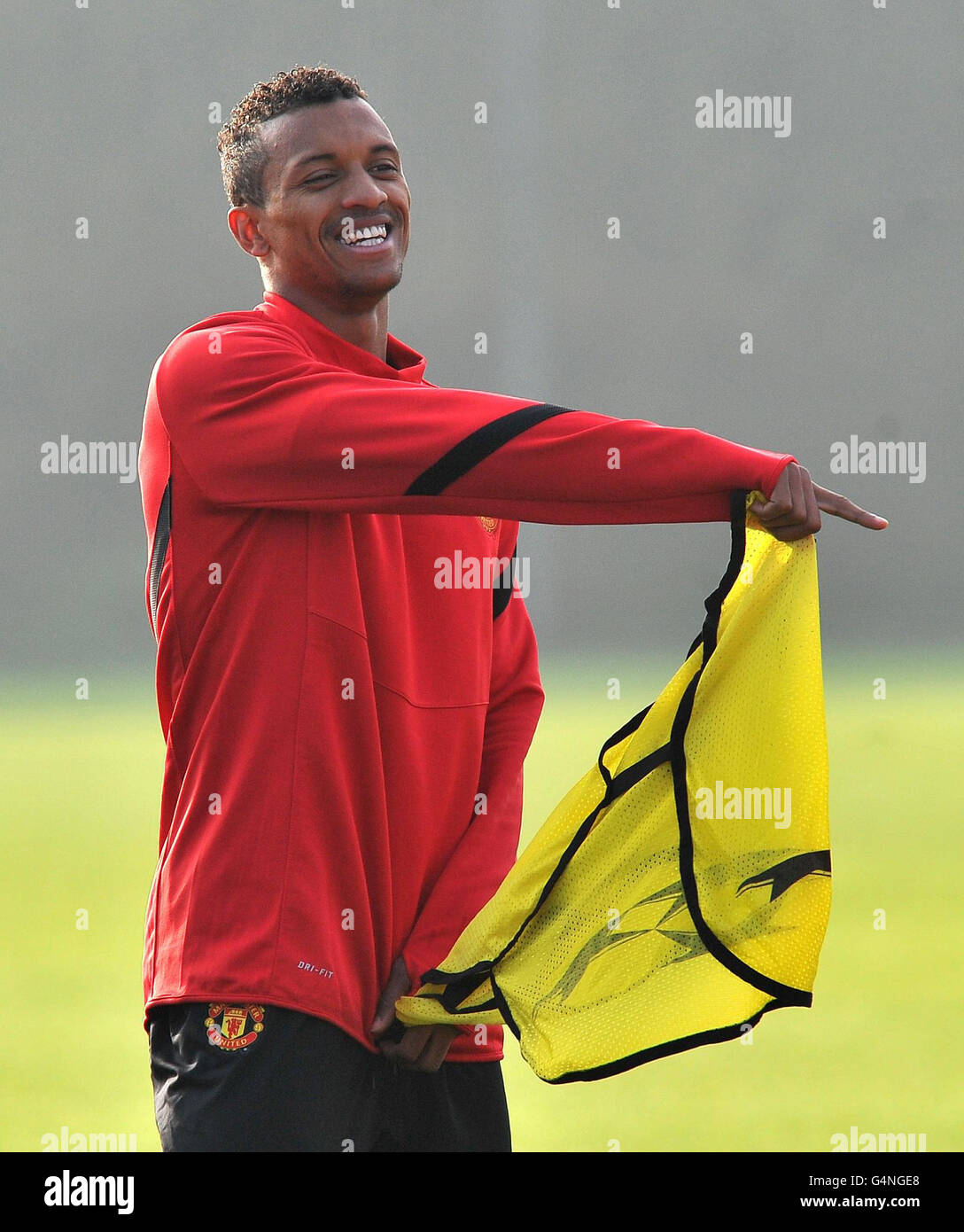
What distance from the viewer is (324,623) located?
1.75 meters

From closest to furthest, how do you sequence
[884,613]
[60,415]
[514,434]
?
[514,434]
[60,415]
[884,613]

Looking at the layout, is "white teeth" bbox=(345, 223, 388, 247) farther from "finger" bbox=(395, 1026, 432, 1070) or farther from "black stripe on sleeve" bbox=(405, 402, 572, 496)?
"finger" bbox=(395, 1026, 432, 1070)

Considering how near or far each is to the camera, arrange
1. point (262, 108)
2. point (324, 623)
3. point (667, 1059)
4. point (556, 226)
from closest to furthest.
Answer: point (324, 623), point (262, 108), point (667, 1059), point (556, 226)

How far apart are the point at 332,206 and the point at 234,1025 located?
3.26ft

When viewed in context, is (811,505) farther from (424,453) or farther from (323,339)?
(323,339)

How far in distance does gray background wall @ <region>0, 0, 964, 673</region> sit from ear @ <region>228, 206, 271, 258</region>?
8.86m

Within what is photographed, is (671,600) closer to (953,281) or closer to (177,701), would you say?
(953,281)

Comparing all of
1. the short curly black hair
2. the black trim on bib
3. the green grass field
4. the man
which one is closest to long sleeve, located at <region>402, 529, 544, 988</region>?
the man

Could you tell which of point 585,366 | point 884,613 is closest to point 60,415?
point 585,366

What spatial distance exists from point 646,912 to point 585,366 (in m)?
9.66

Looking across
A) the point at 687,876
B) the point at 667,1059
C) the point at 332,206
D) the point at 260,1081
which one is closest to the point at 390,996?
the point at 260,1081

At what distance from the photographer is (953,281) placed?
444 inches

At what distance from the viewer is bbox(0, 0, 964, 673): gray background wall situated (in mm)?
10875

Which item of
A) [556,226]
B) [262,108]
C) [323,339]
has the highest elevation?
[556,226]
